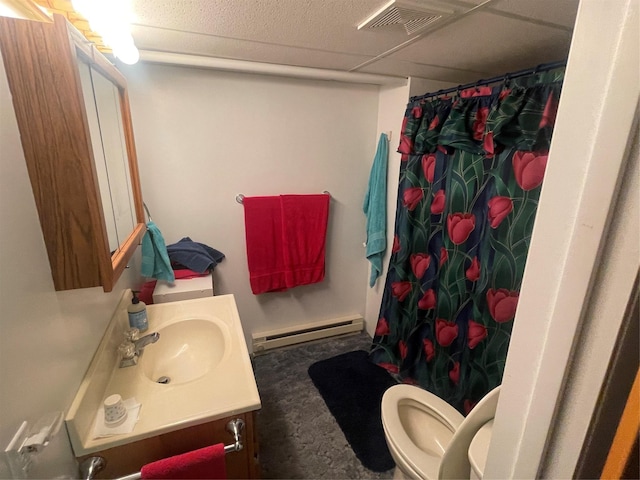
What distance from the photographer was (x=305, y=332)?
2.40 meters

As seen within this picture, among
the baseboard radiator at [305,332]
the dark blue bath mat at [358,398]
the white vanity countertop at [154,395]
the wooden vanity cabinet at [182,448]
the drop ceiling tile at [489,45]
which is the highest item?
the drop ceiling tile at [489,45]

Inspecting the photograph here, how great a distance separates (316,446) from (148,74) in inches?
84.4

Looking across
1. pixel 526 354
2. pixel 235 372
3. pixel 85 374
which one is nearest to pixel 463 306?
pixel 235 372

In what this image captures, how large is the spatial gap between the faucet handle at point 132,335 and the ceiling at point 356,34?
1139mm

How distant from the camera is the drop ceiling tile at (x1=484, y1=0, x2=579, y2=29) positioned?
0.93 meters

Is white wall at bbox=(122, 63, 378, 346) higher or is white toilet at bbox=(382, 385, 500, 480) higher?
white wall at bbox=(122, 63, 378, 346)

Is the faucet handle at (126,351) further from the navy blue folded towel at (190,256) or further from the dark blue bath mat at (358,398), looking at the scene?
the dark blue bath mat at (358,398)

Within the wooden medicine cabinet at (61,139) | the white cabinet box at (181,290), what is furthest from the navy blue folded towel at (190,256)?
the wooden medicine cabinet at (61,139)

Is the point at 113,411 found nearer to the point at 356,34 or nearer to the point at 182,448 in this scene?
the point at 182,448

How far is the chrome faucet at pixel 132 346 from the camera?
1.12 m

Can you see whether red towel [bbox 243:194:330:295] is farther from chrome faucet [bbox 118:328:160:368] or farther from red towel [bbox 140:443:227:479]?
red towel [bbox 140:443:227:479]

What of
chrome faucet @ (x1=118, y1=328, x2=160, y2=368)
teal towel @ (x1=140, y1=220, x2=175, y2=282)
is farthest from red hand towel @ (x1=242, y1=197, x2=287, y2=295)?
chrome faucet @ (x1=118, y1=328, x2=160, y2=368)

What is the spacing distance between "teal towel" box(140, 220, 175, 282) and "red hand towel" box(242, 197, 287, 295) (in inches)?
20.4

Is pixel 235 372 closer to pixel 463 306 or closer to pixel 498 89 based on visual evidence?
pixel 463 306
